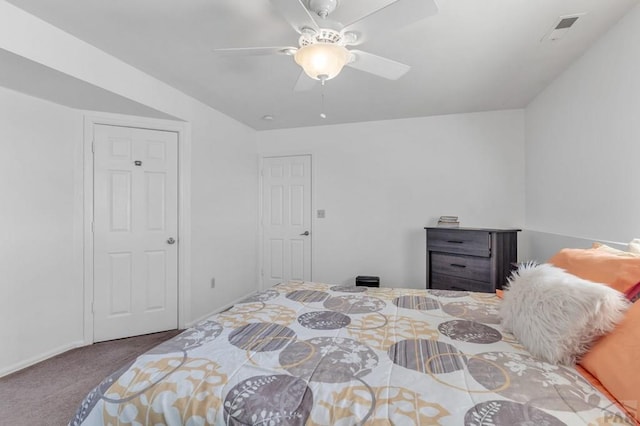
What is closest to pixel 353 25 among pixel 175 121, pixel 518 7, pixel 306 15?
pixel 306 15

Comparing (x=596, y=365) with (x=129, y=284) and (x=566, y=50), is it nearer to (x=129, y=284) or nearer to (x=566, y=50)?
(x=566, y=50)

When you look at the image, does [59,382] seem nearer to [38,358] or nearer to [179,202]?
[38,358]

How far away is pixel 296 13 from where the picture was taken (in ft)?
4.41

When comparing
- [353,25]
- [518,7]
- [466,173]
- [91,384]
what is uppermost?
[518,7]

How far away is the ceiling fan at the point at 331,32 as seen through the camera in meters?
1.29

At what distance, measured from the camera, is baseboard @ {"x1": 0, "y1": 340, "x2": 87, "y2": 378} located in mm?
2139

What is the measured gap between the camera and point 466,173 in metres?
3.53

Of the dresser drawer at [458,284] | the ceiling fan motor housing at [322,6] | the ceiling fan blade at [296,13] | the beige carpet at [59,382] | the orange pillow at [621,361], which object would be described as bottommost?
the beige carpet at [59,382]

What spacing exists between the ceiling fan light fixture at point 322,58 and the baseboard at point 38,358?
9.75 ft

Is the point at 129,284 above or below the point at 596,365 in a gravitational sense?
below

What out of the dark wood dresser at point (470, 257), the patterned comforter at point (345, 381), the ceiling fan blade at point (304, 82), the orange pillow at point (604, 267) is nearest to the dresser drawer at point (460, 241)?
the dark wood dresser at point (470, 257)

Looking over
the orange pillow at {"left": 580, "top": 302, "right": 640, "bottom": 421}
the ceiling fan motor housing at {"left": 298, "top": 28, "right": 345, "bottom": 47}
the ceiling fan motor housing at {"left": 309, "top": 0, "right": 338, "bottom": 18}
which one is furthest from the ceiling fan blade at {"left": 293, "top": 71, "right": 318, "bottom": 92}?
the orange pillow at {"left": 580, "top": 302, "right": 640, "bottom": 421}

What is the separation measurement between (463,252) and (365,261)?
1.30m

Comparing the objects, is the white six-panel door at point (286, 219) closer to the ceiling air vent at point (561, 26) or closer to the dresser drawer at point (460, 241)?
the dresser drawer at point (460, 241)
